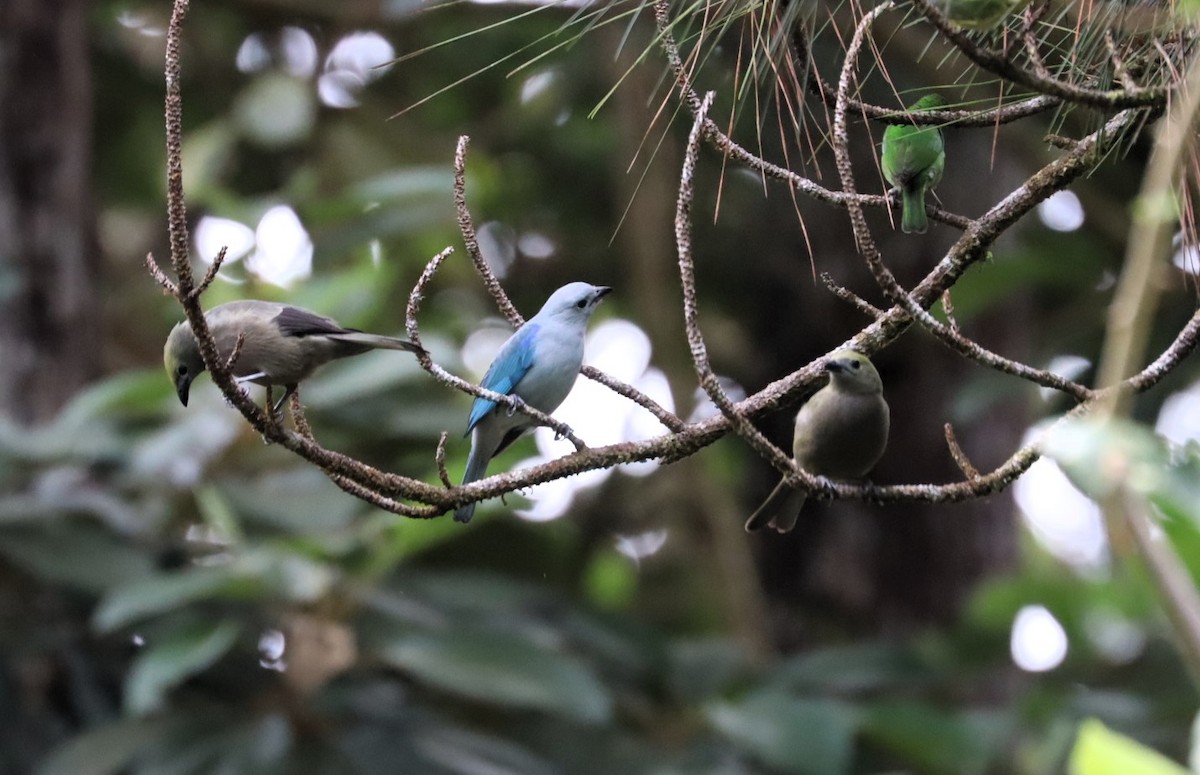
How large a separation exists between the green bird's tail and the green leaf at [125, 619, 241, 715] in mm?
3521

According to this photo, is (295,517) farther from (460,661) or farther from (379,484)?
(379,484)

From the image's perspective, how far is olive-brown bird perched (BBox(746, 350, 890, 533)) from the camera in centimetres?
372

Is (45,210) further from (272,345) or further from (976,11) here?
(976,11)

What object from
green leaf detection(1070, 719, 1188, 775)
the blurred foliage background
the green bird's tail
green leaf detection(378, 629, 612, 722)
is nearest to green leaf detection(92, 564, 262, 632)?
the blurred foliage background

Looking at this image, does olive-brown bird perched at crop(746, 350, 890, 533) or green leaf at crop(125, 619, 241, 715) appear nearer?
olive-brown bird perched at crop(746, 350, 890, 533)

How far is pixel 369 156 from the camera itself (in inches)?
325

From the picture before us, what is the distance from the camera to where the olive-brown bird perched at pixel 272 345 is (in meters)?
3.12

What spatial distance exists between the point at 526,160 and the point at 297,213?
2.80 meters

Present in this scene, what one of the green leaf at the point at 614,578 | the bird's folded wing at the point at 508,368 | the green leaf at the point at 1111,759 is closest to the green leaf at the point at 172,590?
the bird's folded wing at the point at 508,368

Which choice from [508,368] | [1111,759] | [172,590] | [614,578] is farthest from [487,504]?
[1111,759]

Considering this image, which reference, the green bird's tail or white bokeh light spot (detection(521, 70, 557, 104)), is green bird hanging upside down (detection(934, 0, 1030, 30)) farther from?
white bokeh light spot (detection(521, 70, 557, 104))

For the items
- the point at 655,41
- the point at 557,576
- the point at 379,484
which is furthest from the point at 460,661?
the point at 655,41

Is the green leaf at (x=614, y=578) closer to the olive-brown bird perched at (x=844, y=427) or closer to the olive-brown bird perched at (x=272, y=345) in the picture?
the olive-brown bird perched at (x=844, y=427)

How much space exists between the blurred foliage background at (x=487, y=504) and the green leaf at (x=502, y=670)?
0.07 feet
